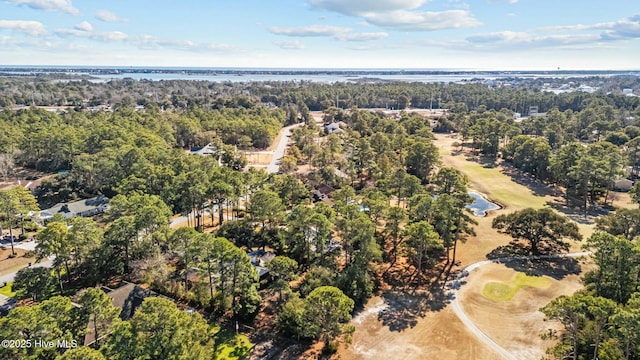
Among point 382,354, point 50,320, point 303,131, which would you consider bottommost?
point 382,354

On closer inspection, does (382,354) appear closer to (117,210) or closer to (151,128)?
(117,210)

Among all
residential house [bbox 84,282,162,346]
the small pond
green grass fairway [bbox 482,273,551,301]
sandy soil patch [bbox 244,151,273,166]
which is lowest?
green grass fairway [bbox 482,273,551,301]

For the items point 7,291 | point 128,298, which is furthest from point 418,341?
point 7,291

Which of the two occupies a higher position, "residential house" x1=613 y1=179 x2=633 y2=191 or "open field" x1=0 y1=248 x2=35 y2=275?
"residential house" x1=613 y1=179 x2=633 y2=191

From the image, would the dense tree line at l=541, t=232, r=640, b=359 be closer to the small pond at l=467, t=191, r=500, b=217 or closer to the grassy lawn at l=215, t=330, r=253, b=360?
the grassy lawn at l=215, t=330, r=253, b=360

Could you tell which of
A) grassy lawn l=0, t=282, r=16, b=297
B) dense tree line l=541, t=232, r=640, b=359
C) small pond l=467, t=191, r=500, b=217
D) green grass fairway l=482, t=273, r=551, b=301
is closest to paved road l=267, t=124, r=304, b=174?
small pond l=467, t=191, r=500, b=217

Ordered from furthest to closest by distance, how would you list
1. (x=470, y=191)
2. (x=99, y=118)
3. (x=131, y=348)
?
(x=99, y=118), (x=470, y=191), (x=131, y=348)

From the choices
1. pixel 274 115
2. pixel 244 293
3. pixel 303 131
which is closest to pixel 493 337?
pixel 244 293
